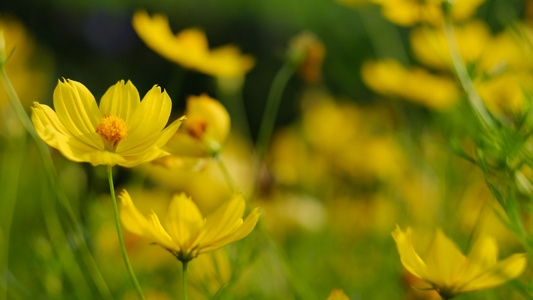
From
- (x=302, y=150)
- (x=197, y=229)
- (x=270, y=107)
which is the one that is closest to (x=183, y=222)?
→ (x=197, y=229)

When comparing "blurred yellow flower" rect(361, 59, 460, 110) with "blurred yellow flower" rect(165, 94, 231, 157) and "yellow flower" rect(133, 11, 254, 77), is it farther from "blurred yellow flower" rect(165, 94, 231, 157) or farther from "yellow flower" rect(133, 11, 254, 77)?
"blurred yellow flower" rect(165, 94, 231, 157)

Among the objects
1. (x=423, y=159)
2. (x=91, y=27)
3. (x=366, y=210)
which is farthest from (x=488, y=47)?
(x=91, y=27)

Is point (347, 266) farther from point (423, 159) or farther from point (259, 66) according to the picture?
point (259, 66)

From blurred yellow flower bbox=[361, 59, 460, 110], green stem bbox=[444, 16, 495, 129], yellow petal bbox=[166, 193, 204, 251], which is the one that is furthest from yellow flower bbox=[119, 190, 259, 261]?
blurred yellow flower bbox=[361, 59, 460, 110]

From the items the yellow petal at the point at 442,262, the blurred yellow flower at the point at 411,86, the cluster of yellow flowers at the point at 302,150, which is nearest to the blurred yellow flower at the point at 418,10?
the cluster of yellow flowers at the point at 302,150

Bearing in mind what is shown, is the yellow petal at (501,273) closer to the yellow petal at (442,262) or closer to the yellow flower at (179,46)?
the yellow petal at (442,262)

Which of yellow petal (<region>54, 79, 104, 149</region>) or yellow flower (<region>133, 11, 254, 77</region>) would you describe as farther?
yellow flower (<region>133, 11, 254, 77</region>)
